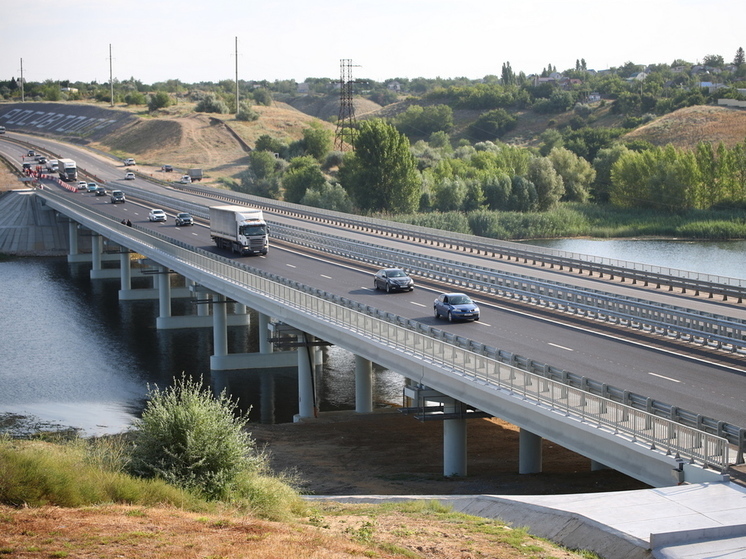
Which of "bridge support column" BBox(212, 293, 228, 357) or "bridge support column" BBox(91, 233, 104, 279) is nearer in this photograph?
"bridge support column" BBox(212, 293, 228, 357)

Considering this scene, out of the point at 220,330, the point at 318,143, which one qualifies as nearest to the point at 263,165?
the point at 318,143

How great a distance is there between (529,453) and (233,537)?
47.7ft

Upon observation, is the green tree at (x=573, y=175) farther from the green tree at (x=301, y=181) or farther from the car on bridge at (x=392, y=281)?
the car on bridge at (x=392, y=281)

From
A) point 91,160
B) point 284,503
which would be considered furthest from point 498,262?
point 91,160

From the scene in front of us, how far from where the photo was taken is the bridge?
22.8 meters

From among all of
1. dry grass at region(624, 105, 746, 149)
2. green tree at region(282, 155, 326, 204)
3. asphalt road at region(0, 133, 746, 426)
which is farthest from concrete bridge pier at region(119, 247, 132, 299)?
dry grass at region(624, 105, 746, 149)

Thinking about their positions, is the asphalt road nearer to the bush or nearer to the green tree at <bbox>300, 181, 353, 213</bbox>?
the bush

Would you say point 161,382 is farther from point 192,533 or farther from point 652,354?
point 192,533

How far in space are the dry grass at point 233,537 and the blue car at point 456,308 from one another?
2115 centimetres

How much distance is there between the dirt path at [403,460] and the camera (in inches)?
1147

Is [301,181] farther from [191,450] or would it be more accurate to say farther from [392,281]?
[191,450]

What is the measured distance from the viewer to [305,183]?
137375 millimetres

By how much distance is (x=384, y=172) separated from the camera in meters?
123

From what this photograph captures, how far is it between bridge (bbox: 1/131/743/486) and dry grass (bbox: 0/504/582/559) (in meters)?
5.17
